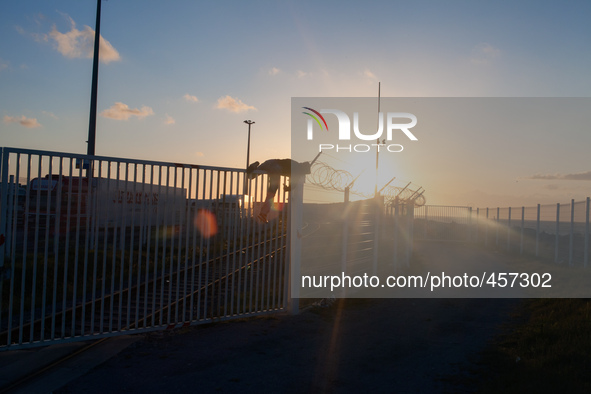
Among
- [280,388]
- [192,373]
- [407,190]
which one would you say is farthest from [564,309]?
[407,190]

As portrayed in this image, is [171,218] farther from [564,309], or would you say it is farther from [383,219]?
[383,219]

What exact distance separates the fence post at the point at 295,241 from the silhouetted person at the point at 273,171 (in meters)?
0.13

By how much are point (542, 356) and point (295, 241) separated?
3.78 m

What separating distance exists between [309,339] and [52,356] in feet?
9.88

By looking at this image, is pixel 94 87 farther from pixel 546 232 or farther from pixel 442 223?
pixel 442 223

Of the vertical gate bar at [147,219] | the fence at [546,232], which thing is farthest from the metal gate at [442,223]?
the vertical gate bar at [147,219]

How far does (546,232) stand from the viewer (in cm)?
1858

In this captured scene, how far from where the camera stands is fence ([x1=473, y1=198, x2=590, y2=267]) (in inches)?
619

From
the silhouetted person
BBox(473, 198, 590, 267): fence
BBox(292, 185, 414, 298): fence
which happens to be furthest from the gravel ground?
BBox(473, 198, 590, 267): fence

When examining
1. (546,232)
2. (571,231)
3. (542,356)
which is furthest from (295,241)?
(546,232)

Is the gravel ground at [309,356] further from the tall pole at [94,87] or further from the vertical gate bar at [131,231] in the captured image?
the tall pole at [94,87]

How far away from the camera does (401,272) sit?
1366 cm

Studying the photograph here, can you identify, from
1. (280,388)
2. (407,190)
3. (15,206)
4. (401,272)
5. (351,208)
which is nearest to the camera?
(280,388)

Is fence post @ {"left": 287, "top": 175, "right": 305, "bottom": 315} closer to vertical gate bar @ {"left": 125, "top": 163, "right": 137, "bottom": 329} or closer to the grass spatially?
vertical gate bar @ {"left": 125, "top": 163, "right": 137, "bottom": 329}
